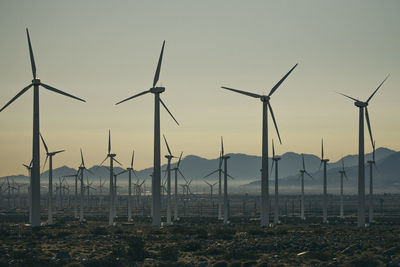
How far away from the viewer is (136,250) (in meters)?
42.0

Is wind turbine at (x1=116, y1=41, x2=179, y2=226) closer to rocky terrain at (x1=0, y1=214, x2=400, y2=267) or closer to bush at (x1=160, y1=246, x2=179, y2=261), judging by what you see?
rocky terrain at (x1=0, y1=214, x2=400, y2=267)

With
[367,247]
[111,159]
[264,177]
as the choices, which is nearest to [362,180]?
[264,177]

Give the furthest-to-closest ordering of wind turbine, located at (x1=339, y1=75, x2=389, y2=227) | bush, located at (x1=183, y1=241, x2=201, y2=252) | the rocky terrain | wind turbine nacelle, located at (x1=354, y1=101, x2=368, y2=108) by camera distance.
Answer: wind turbine nacelle, located at (x1=354, y1=101, x2=368, y2=108) → wind turbine, located at (x1=339, y1=75, x2=389, y2=227) → bush, located at (x1=183, y1=241, x2=201, y2=252) → the rocky terrain

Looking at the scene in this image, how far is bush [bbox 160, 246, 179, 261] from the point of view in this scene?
40.2 meters

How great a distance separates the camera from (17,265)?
36.8 metres

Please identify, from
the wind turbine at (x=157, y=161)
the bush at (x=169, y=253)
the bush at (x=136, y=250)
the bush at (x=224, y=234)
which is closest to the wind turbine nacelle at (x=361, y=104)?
the wind turbine at (x=157, y=161)

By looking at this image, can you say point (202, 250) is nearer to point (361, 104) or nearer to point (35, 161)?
point (35, 161)

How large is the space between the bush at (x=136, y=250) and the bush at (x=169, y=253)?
127 cm

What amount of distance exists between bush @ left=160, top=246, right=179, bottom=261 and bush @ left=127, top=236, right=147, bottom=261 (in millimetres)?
1269

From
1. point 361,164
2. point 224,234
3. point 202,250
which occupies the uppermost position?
point 361,164

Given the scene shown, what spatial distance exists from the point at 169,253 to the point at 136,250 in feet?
8.07

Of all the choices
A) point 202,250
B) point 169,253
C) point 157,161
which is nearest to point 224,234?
point 202,250

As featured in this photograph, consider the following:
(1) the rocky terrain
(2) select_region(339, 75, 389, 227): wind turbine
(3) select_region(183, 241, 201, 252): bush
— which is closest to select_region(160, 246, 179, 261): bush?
(1) the rocky terrain

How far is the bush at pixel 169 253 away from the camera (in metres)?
40.2
